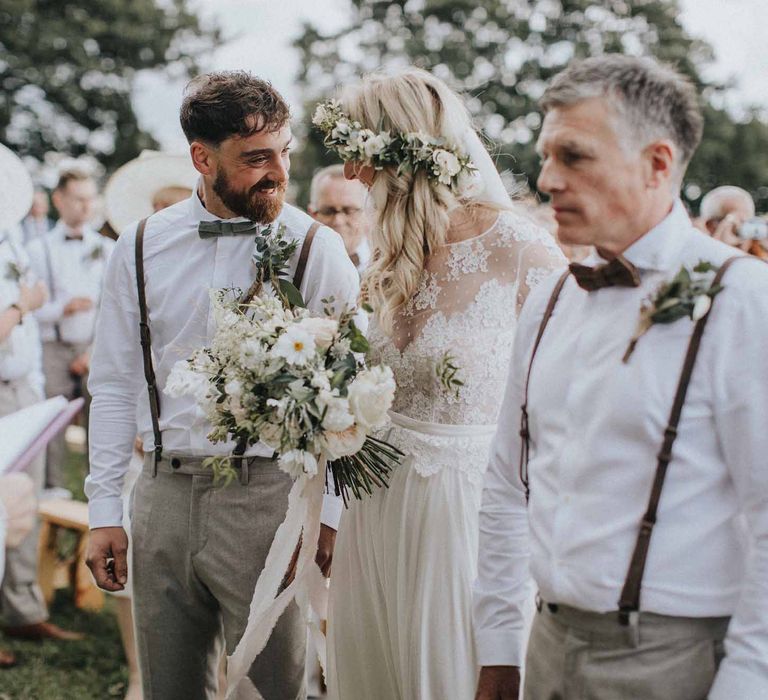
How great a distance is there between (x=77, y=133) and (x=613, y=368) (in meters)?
32.5

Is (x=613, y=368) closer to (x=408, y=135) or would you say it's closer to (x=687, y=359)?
(x=687, y=359)

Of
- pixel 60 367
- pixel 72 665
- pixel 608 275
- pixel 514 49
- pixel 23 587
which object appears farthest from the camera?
pixel 514 49

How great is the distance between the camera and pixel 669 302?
190 centimetres

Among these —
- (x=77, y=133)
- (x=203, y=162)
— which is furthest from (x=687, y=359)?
(x=77, y=133)

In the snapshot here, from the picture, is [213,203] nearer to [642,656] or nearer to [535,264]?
[535,264]

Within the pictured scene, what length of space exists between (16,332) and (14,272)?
0.48 meters

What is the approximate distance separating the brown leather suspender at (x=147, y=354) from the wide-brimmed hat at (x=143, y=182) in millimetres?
2302

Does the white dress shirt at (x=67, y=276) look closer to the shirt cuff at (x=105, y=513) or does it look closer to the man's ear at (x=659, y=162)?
the shirt cuff at (x=105, y=513)

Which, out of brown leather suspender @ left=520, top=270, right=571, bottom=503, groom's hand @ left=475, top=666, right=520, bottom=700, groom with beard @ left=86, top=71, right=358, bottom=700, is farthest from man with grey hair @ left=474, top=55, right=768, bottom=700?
groom with beard @ left=86, top=71, right=358, bottom=700

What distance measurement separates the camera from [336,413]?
103 inches

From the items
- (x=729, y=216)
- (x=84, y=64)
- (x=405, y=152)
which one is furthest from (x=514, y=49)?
(x=405, y=152)

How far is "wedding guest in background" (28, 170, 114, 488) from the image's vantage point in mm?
8344

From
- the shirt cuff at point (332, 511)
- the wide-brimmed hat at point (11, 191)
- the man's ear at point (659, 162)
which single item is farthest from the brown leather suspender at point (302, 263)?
the wide-brimmed hat at point (11, 191)

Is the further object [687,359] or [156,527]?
[156,527]
